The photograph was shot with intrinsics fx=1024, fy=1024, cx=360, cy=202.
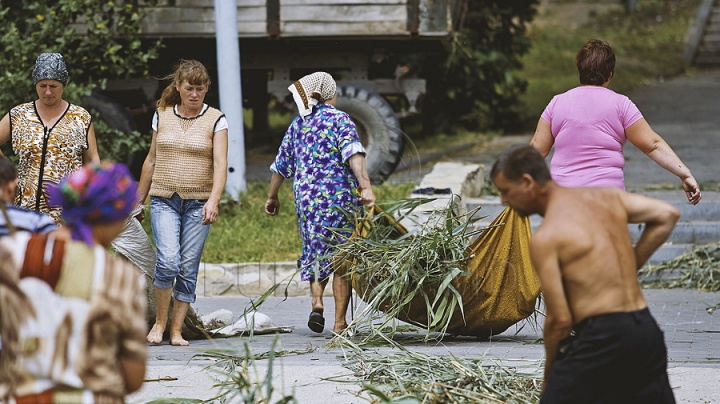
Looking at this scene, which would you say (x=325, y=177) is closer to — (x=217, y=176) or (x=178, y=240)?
(x=217, y=176)

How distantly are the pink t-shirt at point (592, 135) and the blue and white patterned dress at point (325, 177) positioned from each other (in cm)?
142

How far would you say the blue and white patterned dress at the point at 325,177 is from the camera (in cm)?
640

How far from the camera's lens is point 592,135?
5391 millimetres

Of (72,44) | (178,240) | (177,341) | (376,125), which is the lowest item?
(177,341)

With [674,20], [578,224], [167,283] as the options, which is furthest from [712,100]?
[578,224]

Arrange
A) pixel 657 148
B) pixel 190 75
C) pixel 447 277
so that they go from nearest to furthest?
pixel 657 148 → pixel 447 277 → pixel 190 75

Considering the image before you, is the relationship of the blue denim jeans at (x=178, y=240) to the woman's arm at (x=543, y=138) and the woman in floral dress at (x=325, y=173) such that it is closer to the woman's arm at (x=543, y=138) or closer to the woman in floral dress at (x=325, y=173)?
the woman in floral dress at (x=325, y=173)

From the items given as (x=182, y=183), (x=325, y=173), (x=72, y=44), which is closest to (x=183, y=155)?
(x=182, y=183)

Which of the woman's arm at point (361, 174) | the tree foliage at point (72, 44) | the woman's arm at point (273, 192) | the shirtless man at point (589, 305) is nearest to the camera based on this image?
the shirtless man at point (589, 305)

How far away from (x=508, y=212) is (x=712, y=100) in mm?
15506

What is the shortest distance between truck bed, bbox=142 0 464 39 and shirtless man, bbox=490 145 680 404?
8993 millimetres

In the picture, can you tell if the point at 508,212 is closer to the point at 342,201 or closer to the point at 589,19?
the point at 342,201

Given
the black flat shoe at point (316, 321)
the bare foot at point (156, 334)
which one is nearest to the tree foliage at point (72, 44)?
the bare foot at point (156, 334)

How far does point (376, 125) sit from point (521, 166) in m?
8.93
